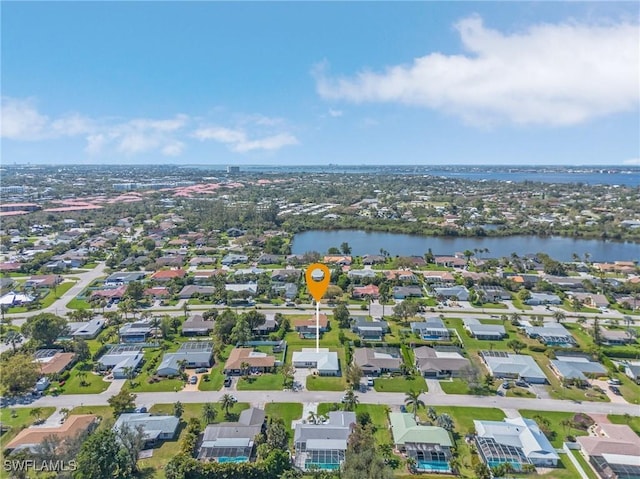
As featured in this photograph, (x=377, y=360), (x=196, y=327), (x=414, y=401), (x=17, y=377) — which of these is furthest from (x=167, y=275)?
(x=414, y=401)

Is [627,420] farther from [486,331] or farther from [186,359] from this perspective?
[186,359]

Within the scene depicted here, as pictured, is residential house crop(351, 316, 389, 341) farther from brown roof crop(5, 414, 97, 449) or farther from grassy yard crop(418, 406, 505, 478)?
brown roof crop(5, 414, 97, 449)

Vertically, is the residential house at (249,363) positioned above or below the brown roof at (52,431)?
above

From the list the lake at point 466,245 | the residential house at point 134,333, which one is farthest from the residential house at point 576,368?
the lake at point 466,245

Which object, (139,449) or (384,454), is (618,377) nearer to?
(384,454)

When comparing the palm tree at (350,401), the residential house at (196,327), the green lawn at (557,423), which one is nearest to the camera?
the green lawn at (557,423)

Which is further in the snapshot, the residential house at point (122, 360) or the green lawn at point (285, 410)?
the residential house at point (122, 360)

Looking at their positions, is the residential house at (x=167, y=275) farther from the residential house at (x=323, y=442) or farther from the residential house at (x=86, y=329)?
the residential house at (x=323, y=442)
